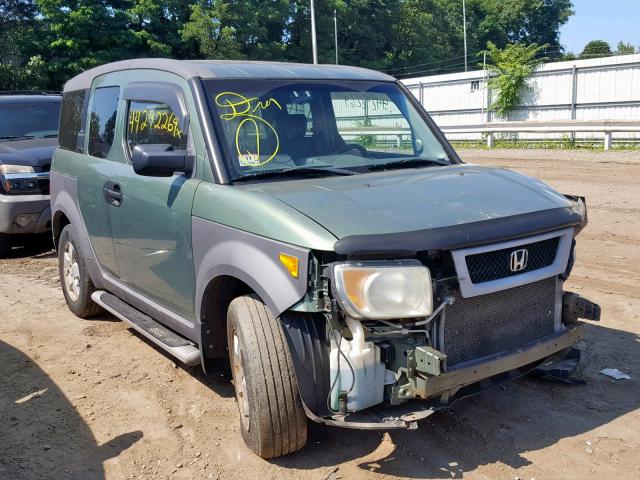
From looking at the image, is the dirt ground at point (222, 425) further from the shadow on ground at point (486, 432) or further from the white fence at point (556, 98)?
the white fence at point (556, 98)

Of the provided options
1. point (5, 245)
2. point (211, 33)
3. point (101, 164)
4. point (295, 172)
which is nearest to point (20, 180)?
point (5, 245)

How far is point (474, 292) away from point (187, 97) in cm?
209

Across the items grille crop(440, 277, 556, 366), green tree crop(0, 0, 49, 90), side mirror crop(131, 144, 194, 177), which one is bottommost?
grille crop(440, 277, 556, 366)

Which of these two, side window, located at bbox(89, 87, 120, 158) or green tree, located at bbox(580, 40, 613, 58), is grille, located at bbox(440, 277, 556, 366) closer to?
side window, located at bbox(89, 87, 120, 158)

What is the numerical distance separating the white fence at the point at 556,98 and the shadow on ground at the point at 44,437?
690 inches

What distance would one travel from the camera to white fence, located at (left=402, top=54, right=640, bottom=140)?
73.5 feet

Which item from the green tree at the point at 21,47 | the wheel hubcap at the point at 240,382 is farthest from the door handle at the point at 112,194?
the green tree at the point at 21,47

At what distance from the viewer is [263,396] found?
335 centimetres

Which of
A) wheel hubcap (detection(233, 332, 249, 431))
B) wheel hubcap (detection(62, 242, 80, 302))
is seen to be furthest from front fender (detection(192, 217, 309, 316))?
wheel hubcap (detection(62, 242, 80, 302))

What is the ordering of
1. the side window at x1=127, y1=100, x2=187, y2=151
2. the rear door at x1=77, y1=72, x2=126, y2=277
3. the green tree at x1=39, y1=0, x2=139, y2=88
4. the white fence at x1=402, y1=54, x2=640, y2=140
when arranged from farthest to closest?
the green tree at x1=39, y1=0, x2=139, y2=88 < the white fence at x1=402, y1=54, x2=640, y2=140 < the rear door at x1=77, y1=72, x2=126, y2=277 < the side window at x1=127, y1=100, x2=187, y2=151

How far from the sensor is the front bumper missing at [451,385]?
314 centimetres

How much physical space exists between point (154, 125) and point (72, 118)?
1842 mm

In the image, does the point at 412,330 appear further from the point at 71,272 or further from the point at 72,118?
the point at 72,118

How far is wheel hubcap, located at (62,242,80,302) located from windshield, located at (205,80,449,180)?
249 centimetres
